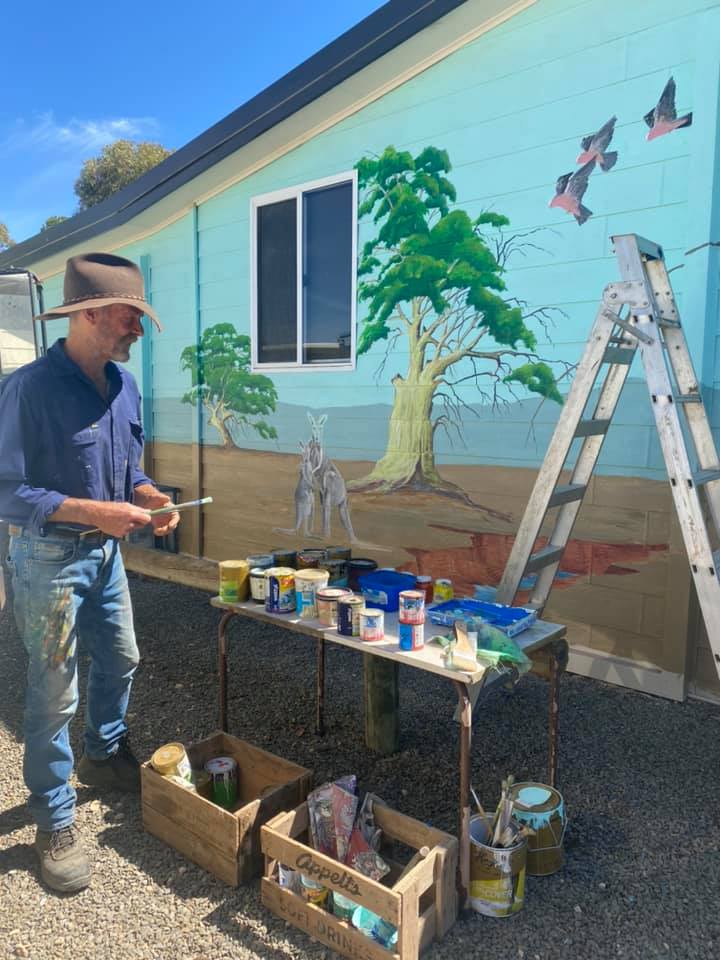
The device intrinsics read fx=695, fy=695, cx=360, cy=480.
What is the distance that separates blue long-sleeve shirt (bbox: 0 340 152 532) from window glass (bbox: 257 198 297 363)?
3.43 metres

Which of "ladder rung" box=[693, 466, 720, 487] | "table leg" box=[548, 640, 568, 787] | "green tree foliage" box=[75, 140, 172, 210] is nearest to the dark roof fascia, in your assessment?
"ladder rung" box=[693, 466, 720, 487]

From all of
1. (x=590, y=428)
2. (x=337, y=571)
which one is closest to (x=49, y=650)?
(x=337, y=571)

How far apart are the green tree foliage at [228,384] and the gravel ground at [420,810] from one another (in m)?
2.33

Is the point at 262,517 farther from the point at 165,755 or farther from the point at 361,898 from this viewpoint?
the point at 361,898

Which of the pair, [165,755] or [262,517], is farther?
[262,517]

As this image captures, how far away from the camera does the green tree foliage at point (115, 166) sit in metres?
25.8

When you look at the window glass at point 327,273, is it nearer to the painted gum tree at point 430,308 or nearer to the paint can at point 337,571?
the painted gum tree at point 430,308

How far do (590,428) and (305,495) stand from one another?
124 inches

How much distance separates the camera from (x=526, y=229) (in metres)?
4.48

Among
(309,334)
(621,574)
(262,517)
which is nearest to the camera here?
(621,574)

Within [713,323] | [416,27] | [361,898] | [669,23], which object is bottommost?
[361,898]

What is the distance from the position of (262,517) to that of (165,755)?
12.0ft

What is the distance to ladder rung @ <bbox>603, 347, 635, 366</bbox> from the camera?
3.13m

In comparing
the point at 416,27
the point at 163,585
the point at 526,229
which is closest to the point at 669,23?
the point at 526,229
